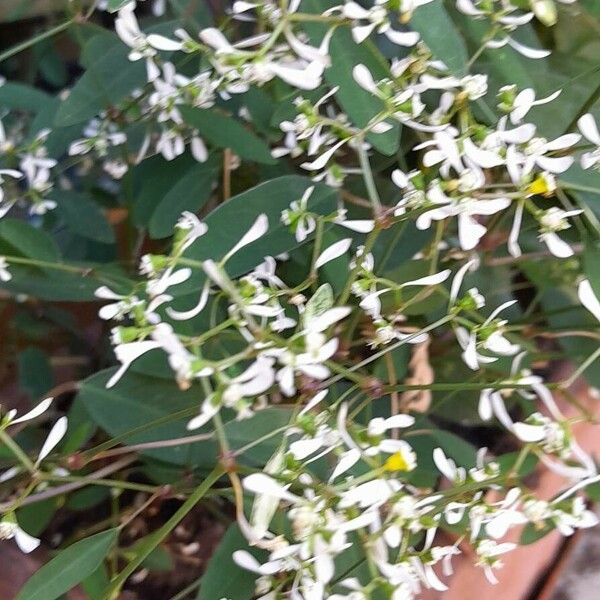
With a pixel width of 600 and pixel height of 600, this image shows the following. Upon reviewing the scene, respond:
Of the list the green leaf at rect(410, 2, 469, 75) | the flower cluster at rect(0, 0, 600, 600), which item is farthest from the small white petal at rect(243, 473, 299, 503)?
the green leaf at rect(410, 2, 469, 75)

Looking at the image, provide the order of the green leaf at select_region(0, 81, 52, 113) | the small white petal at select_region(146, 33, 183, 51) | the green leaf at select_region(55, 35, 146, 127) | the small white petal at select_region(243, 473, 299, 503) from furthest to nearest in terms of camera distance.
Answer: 1. the green leaf at select_region(0, 81, 52, 113)
2. the green leaf at select_region(55, 35, 146, 127)
3. the small white petal at select_region(146, 33, 183, 51)
4. the small white petal at select_region(243, 473, 299, 503)

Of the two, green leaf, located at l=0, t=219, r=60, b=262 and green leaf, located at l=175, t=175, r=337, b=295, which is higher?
green leaf, located at l=0, t=219, r=60, b=262

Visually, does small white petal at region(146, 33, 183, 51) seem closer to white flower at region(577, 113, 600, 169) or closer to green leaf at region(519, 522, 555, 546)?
white flower at region(577, 113, 600, 169)

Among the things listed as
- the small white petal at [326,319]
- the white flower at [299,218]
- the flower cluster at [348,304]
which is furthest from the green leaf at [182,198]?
the small white petal at [326,319]

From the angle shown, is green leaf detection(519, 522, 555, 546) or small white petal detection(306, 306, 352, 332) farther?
green leaf detection(519, 522, 555, 546)

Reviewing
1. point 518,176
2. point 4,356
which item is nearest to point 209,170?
point 518,176

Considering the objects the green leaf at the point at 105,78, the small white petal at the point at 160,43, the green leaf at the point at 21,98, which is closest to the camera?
the small white petal at the point at 160,43

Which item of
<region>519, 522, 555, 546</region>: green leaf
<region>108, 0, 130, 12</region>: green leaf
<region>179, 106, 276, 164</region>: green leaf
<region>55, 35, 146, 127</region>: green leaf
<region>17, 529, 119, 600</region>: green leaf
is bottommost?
<region>519, 522, 555, 546</region>: green leaf

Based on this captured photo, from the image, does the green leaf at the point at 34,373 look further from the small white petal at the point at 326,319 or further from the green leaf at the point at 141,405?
the small white petal at the point at 326,319
